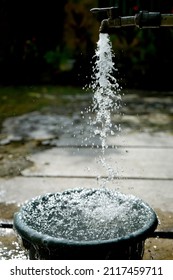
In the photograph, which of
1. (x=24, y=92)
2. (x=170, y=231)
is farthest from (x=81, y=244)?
(x=24, y=92)

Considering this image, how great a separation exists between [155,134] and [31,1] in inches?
237

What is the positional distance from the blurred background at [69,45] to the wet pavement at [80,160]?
2.52m

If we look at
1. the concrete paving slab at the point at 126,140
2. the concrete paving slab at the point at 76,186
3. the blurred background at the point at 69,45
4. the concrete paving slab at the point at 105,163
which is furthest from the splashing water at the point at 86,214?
the blurred background at the point at 69,45

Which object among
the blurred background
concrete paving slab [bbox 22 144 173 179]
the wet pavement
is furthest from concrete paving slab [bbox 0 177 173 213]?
the blurred background

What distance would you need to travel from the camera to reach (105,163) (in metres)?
4.46

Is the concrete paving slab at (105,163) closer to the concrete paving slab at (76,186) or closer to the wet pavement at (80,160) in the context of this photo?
the wet pavement at (80,160)

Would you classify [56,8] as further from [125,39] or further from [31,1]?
[125,39]

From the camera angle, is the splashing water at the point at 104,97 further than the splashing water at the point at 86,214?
Yes

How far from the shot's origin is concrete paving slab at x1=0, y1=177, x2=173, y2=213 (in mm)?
3670

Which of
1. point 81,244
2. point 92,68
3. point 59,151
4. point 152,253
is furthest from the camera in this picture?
point 92,68

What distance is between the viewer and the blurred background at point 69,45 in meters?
9.02

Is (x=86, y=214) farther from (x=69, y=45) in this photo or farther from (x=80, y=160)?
(x=69, y=45)

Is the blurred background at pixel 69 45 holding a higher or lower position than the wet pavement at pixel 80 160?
higher

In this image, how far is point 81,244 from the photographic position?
1.86m
